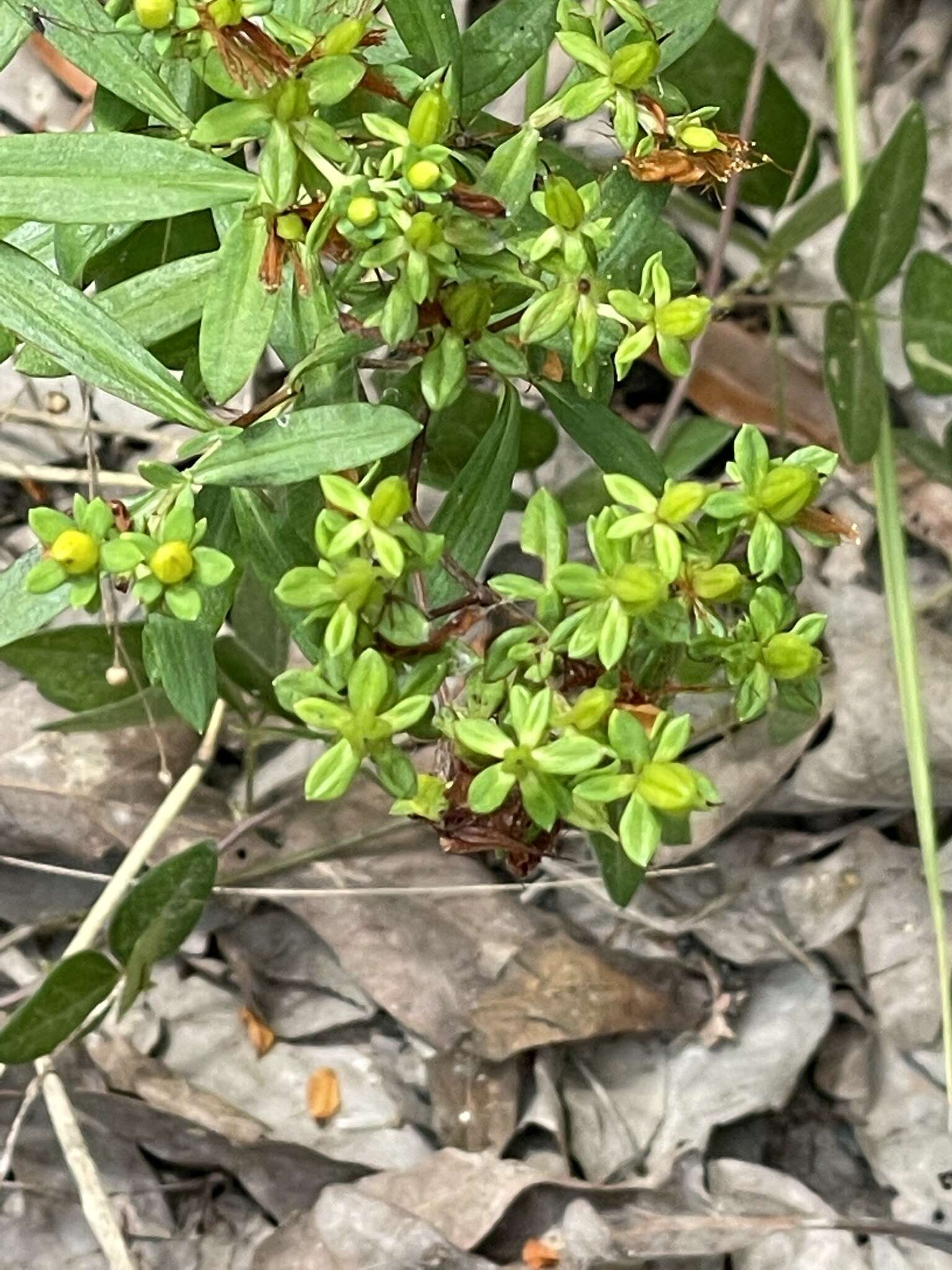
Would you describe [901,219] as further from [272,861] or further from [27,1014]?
[27,1014]

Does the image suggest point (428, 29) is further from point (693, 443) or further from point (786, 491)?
point (693, 443)

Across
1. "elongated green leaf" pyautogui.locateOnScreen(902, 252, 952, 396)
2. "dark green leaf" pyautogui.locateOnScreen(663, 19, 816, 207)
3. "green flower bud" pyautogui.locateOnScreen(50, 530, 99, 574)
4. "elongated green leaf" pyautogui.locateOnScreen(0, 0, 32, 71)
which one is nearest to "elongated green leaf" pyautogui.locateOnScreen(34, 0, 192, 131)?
"elongated green leaf" pyautogui.locateOnScreen(0, 0, 32, 71)

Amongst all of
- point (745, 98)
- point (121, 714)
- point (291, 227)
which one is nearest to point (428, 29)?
point (291, 227)

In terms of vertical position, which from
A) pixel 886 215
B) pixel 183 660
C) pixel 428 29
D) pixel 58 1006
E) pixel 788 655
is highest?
pixel 428 29

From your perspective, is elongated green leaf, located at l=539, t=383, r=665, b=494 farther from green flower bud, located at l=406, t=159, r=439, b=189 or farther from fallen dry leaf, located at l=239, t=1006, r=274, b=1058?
fallen dry leaf, located at l=239, t=1006, r=274, b=1058

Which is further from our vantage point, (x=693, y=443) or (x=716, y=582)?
(x=693, y=443)

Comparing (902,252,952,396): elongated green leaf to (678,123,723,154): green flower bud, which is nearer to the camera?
(678,123,723,154): green flower bud

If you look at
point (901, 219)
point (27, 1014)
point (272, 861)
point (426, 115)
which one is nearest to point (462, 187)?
point (426, 115)
